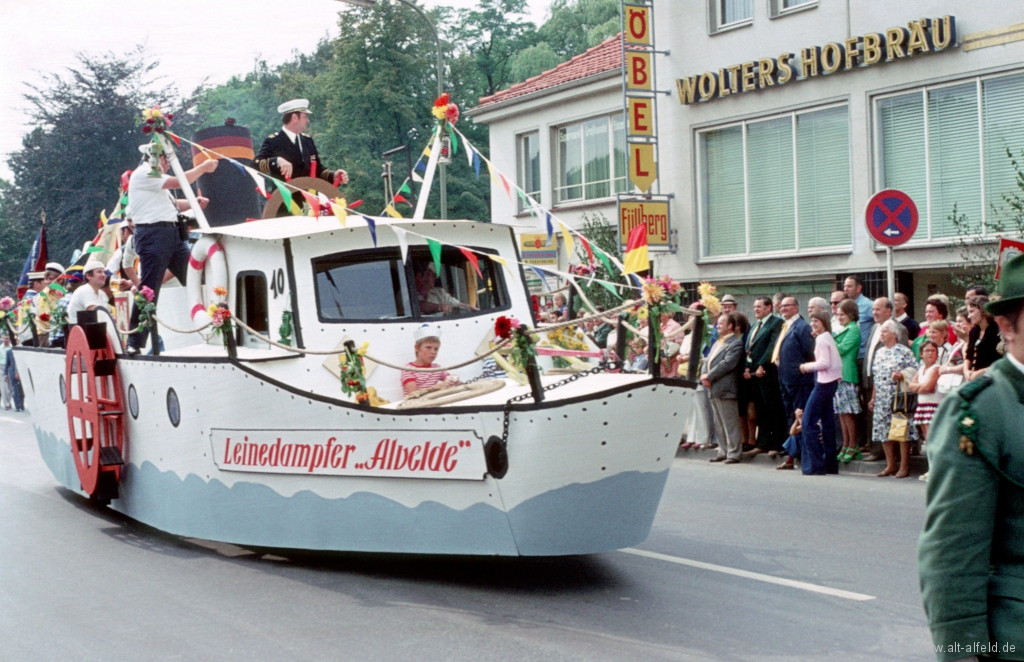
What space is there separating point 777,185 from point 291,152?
13.7 metres

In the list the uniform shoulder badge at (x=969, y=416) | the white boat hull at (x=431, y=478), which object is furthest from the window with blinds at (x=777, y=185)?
the uniform shoulder badge at (x=969, y=416)

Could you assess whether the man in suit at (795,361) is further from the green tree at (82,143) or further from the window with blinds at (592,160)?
the green tree at (82,143)

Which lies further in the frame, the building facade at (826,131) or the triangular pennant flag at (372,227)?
the building facade at (826,131)

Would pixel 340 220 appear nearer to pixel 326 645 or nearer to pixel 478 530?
pixel 478 530

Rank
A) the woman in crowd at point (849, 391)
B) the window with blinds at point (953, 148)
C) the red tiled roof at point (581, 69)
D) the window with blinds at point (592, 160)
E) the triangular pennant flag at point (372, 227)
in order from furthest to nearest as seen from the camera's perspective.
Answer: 1. the red tiled roof at point (581, 69)
2. the window with blinds at point (592, 160)
3. the window with blinds at point (953, 148)
4. the woman in crowd at point (849, 391)
5. the triangular pennant flag at point (372, 227)

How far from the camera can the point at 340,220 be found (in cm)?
925

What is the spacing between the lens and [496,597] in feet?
25.0

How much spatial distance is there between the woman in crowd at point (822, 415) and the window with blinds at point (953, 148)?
608cm

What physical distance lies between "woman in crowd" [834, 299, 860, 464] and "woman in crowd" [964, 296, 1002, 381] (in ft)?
7.18

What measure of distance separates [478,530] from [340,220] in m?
2.85

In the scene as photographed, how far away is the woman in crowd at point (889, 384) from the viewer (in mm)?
12852

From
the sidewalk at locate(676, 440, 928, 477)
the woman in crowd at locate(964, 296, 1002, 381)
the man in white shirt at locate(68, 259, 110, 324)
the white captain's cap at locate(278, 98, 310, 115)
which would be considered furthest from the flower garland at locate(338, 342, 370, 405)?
the sidewalk at locate(676, 440, 928, 477)

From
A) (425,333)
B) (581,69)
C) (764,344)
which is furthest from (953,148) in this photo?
(425,333)

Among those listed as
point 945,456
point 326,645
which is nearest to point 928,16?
point 326,645
